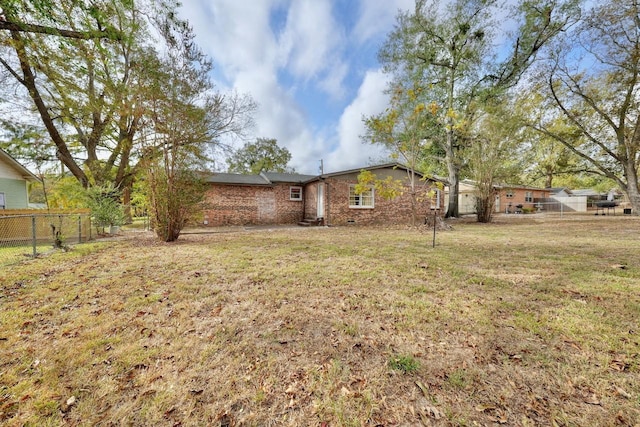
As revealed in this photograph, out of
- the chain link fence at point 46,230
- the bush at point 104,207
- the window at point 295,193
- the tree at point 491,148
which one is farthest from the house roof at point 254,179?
the tree at point 491,148

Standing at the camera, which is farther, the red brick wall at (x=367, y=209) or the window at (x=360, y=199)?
the window at (x=360, y=199)

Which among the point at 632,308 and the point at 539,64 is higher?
the point at 539,64

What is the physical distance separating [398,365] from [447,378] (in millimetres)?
391

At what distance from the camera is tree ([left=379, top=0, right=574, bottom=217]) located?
15766 mm

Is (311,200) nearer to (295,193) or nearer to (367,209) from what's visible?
(295,193)

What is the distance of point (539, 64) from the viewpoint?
46.9 feet

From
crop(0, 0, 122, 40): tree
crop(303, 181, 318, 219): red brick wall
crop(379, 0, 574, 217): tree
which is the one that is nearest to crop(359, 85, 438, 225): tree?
crop(303, 181, 318, 219): red brick wall

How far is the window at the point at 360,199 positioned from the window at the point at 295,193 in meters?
3.93

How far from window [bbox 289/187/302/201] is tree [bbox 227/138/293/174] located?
1933 cm

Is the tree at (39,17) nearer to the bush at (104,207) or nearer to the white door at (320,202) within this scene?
the bush at (104,207)

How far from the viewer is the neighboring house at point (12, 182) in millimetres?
11719

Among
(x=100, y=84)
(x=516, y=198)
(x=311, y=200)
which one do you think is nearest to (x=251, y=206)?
(x=311, y=200)

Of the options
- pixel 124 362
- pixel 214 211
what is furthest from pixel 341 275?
pixel 214 211

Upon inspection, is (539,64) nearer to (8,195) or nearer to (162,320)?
(162,320)
